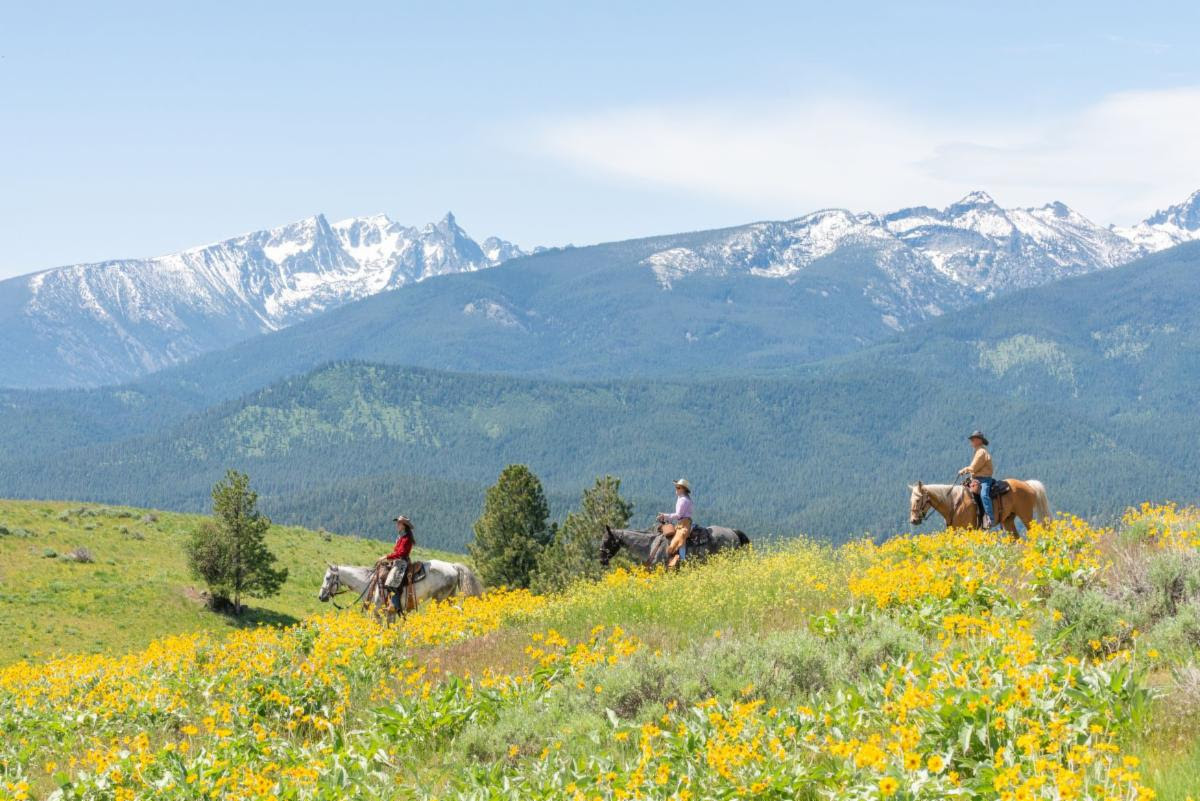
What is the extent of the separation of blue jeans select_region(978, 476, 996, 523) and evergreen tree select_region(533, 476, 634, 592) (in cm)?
2854

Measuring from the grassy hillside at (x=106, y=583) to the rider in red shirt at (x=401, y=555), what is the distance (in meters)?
20.5

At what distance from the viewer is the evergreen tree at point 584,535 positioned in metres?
53.2

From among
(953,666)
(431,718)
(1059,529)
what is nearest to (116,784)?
(431,718)

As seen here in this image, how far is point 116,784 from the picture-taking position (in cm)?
1094

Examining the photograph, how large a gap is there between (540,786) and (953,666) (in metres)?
3.62

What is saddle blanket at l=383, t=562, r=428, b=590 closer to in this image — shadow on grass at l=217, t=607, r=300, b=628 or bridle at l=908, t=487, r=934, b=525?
bridle at l=908, t=487, r=934, b=525

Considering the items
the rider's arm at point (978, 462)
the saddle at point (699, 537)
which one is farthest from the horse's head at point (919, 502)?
the saddle at point (699, 537)

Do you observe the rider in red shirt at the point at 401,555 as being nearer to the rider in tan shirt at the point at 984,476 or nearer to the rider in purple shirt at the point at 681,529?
the rider in purple shirt at the point at 681,529

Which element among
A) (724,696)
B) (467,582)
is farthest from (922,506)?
(724,696)

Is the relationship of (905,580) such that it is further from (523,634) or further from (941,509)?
(941,509)

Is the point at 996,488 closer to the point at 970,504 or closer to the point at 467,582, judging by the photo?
the point at 970,504

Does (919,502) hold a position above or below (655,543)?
above

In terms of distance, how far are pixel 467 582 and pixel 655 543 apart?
23.6 feet

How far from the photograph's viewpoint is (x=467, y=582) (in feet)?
114
